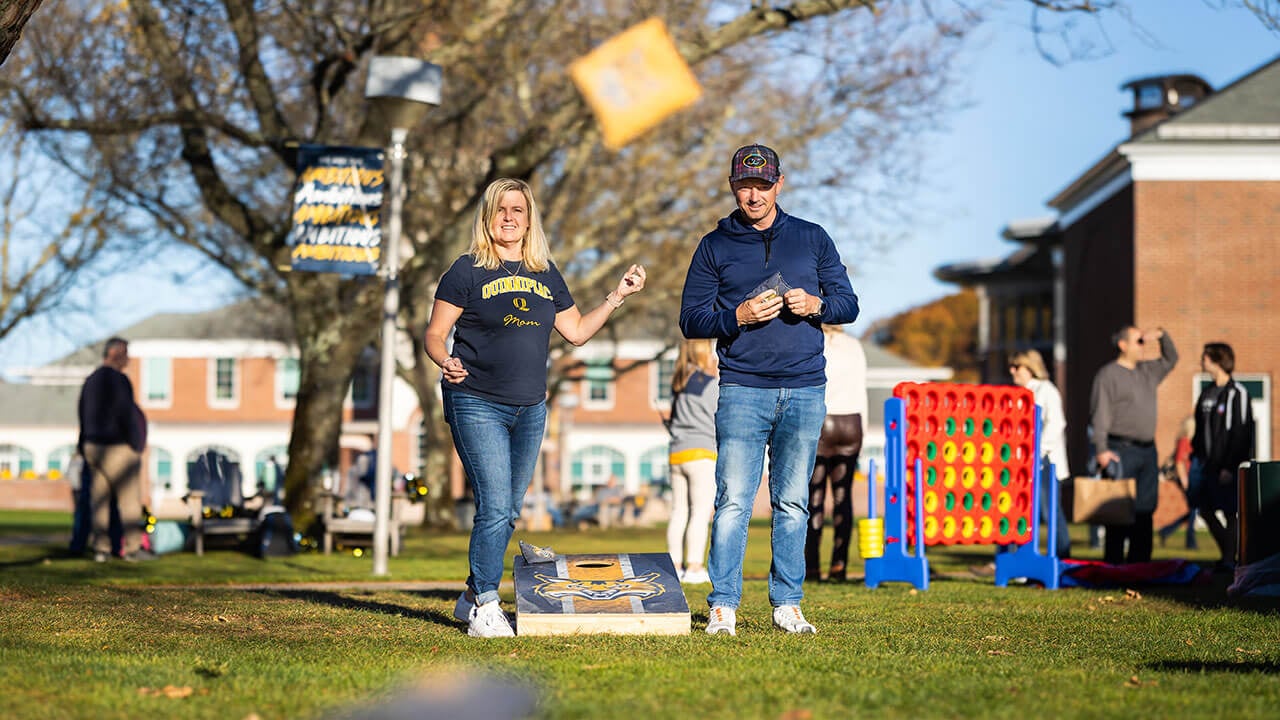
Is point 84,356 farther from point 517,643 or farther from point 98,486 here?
point 517,643

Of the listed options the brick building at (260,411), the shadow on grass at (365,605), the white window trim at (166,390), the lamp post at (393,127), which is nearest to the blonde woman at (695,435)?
the shadow on grass at (365,605)

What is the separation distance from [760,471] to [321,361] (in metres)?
13.0

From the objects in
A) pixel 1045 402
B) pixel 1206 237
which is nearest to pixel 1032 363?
pixel 1045 402

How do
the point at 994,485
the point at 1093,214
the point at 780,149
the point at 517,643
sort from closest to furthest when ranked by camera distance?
the point at 517,643 < the point at 994,485 < the point at 780,149 < the point at 1093,214

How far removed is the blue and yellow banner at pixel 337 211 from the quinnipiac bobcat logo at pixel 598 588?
7692 mm

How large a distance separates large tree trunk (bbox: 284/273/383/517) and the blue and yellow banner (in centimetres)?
428

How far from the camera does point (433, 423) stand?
3005 cm

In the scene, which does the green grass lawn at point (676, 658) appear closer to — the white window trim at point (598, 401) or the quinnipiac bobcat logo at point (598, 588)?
the quinnipiac bobcat logo at point (598, 588)

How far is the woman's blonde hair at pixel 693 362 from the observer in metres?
11.8

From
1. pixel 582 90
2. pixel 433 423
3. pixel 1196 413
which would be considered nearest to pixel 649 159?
pixel 433 423

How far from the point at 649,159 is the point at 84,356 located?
16.7 meters

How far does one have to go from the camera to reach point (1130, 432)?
13438 mm

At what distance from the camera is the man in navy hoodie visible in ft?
24.7

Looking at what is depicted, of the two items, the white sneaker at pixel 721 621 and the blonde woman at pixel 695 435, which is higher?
the blonde woman at pixel 695 435
